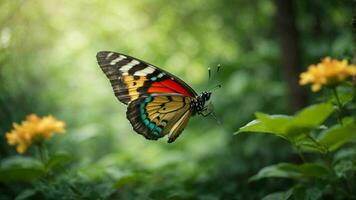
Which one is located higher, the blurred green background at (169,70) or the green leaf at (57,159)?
the blurred green background at (169,70)

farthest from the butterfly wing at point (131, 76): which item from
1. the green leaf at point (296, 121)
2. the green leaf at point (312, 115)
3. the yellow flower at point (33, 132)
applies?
the green leaf at point (312, 115)

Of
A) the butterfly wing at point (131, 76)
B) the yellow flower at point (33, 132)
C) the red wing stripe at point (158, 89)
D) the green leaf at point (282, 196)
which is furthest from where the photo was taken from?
the red wing stripe at point (158, 89)

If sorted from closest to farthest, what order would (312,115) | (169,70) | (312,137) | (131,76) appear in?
(312,115) < (312,137) < (131,76) < (169,70)

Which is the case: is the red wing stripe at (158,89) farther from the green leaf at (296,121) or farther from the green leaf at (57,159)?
the green leaf at (296,121)

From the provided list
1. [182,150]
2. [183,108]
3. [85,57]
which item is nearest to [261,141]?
[182,150]

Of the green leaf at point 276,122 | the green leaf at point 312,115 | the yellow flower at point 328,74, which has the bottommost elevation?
the green leaf at point 312,115

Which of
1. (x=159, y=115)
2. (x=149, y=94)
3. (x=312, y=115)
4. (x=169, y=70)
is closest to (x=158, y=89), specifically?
(x=149, y=94)

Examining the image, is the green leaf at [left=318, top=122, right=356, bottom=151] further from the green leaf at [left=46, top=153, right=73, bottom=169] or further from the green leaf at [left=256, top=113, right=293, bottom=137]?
the green leaf at [left=46, top=153, right=73, bottom=169]

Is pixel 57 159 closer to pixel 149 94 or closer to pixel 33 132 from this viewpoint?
pixel 33 132

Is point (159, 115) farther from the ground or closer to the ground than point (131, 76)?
closer to the ground
